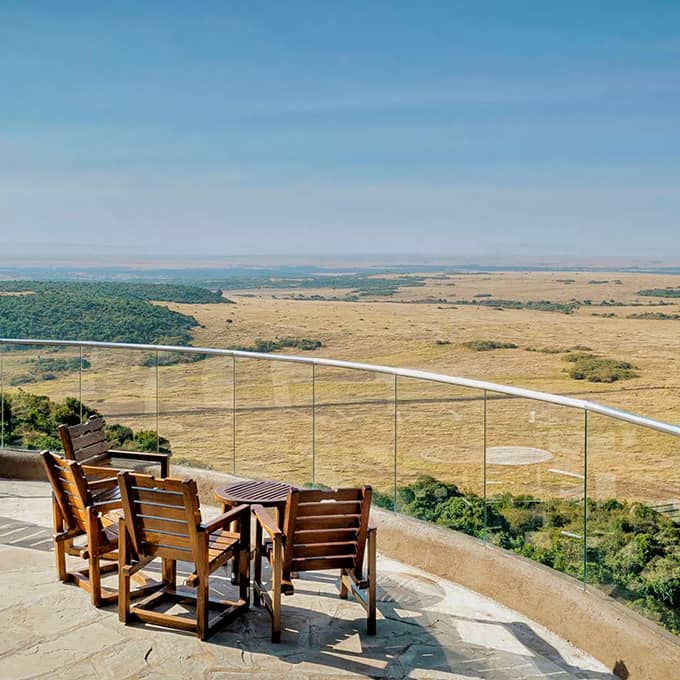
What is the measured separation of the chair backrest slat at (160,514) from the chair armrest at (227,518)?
0.39 feet

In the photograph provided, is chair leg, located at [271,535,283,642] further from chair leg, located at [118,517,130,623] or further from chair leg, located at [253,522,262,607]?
chair leg, located at [118,517,130,623]

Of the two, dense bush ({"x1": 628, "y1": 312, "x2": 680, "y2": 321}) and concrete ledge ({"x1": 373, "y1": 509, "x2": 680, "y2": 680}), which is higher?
concrete ledge ({"x1": 373, "y1": 509, "x2": 680, "y2": 680})

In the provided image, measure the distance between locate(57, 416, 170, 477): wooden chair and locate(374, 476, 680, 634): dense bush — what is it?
193 cm

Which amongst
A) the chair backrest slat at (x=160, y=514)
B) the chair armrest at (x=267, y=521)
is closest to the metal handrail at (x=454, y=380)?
the chair armrest at (x=267, y=521)

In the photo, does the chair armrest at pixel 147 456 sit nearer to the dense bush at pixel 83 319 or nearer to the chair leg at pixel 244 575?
the chair leg at pixel 244 575

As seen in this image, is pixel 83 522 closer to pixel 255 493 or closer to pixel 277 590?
pixel 255 493

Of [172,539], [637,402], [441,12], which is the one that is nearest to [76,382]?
[172,539]

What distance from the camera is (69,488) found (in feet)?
16.4

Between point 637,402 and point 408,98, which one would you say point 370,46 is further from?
point 637,402

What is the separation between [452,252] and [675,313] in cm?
10015

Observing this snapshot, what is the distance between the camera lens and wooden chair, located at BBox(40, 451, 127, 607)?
4.80 metres

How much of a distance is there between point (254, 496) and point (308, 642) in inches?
40.6

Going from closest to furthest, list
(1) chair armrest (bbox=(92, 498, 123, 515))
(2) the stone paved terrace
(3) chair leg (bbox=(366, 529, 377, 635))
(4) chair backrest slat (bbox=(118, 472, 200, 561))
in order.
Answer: (2) the stone paved terrace < (4) chair backrest slat (bbox=(118, 472, 200, 561)) < (3) chair leg (bbox=(366, 529, 377, 635)) < (1) chair armrest (bbox=(92, 498, 123, 515))

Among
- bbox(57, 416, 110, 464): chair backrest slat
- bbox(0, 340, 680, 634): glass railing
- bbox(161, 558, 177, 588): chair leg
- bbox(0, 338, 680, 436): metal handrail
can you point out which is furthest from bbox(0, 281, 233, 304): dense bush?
bbox(161, 558, 177, 588): chair leg
